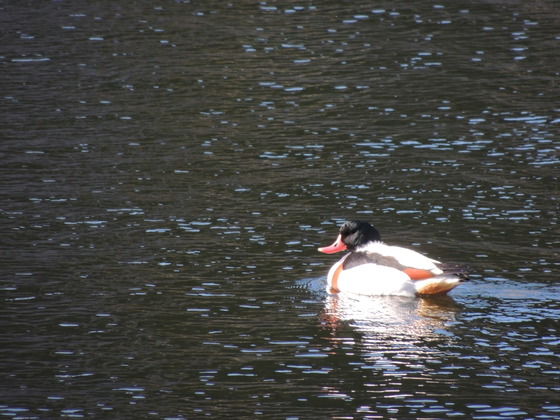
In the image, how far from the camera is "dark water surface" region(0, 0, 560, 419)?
35.3 feet

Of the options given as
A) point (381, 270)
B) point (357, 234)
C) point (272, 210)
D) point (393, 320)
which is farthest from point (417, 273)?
point (272, 210)

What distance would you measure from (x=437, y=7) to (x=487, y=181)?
1608 cm

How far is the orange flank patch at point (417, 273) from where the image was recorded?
13180mm

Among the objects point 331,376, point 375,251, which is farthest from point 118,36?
point 331,376

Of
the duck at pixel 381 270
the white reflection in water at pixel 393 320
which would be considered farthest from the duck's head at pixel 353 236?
the white reflection in water at pixel 393 320

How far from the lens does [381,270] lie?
13625 mm

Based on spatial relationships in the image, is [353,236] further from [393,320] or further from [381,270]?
[393,320]

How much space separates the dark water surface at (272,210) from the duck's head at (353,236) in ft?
1.60

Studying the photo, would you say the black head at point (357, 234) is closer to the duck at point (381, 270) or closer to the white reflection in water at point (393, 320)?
the duck at point (381, 270)

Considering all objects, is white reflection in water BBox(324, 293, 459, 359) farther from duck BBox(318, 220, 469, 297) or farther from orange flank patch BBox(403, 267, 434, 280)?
orange flank patch BBox(403, 267, 434, 280)

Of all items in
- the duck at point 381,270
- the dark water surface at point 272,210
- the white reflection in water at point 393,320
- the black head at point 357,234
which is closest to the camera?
the dark water surface at point 272,210

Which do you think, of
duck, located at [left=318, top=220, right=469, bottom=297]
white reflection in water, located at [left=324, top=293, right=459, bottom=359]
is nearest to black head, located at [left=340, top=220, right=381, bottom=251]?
duck, located at [left=318, top=220, right=469, bottom=297]

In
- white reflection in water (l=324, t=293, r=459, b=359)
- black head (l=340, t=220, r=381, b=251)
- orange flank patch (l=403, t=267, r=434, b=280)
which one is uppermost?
black head (l=340, t=220, r=381, b=251)

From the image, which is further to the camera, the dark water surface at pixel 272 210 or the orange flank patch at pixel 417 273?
the orange flank patch at pixel 417 273
